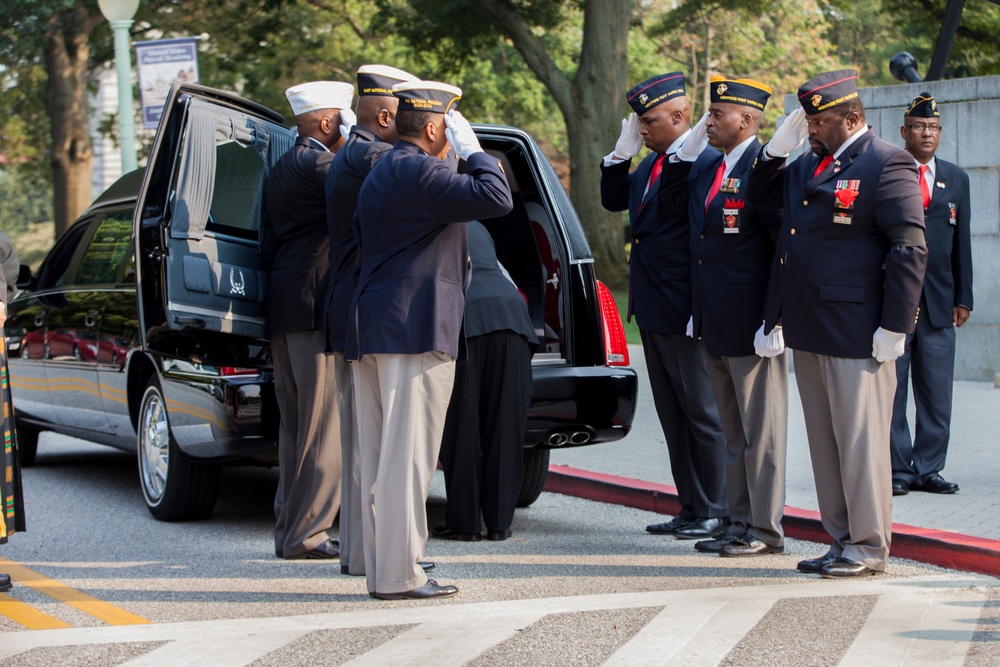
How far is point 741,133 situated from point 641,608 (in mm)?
2158

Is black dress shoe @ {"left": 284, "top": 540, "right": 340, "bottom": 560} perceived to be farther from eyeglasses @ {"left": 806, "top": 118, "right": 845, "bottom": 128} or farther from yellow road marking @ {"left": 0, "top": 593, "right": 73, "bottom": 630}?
eyeglasses @ {"left": 806, "top": 118, "right": 845, "bottom": 128}

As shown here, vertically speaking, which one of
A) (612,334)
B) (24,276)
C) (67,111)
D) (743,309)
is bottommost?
(612,334)

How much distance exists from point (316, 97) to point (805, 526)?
3.00 meters

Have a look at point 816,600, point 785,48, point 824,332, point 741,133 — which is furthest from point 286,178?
point 785,48

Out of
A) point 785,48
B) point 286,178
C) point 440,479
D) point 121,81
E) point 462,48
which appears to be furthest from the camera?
point 785,48

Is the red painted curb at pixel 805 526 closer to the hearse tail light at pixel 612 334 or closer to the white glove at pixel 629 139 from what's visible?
the hearse tail light at pixel 612 334

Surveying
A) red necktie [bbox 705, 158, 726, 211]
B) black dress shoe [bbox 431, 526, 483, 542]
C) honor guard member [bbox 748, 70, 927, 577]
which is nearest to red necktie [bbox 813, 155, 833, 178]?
honor guard member [bbox 748, 70, 927, 577]

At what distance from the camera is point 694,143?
6004mm

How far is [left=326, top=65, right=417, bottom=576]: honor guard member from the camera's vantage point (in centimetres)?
541

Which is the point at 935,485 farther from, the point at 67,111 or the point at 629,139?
the point at 67,111

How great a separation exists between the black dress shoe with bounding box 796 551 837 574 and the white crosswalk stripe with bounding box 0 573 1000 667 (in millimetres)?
94

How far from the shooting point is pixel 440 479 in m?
8.48

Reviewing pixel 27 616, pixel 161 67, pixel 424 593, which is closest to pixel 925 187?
pixel 424 593

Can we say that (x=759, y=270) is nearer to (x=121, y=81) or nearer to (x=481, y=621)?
(x=481, y=621)
